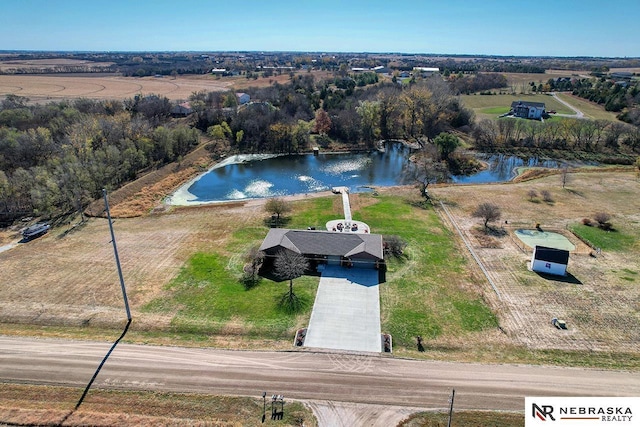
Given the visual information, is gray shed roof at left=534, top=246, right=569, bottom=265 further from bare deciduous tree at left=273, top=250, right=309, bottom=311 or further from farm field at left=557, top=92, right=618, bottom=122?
farm field at left=557, top=92, right=618, bottom=122

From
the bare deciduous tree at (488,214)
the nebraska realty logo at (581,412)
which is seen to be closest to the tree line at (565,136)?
the bare deciduous tree at (488,214)

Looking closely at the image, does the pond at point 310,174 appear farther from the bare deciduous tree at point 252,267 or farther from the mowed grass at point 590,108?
the mowed grass at point 590,108

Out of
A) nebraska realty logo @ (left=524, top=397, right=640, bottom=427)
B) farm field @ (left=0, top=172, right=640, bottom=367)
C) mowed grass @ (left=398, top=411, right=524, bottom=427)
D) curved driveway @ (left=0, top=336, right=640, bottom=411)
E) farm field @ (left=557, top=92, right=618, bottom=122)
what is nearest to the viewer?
nebraska realty logo @ (left=524, top=397, right=640, bottom=427)

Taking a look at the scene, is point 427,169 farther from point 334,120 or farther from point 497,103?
point 497,103

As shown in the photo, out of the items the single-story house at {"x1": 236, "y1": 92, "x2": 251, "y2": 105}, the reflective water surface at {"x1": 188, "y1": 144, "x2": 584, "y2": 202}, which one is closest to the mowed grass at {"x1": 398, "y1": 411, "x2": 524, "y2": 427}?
the reflective water surface at {"x1": 188, "y1": 144, "x2": 584, "y2": 202}

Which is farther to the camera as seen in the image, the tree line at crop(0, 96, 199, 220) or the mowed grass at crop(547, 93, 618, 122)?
the mowed grass at crop(547, 93, 618, 122)

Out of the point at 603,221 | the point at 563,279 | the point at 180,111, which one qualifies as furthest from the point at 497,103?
the point at 563,279
